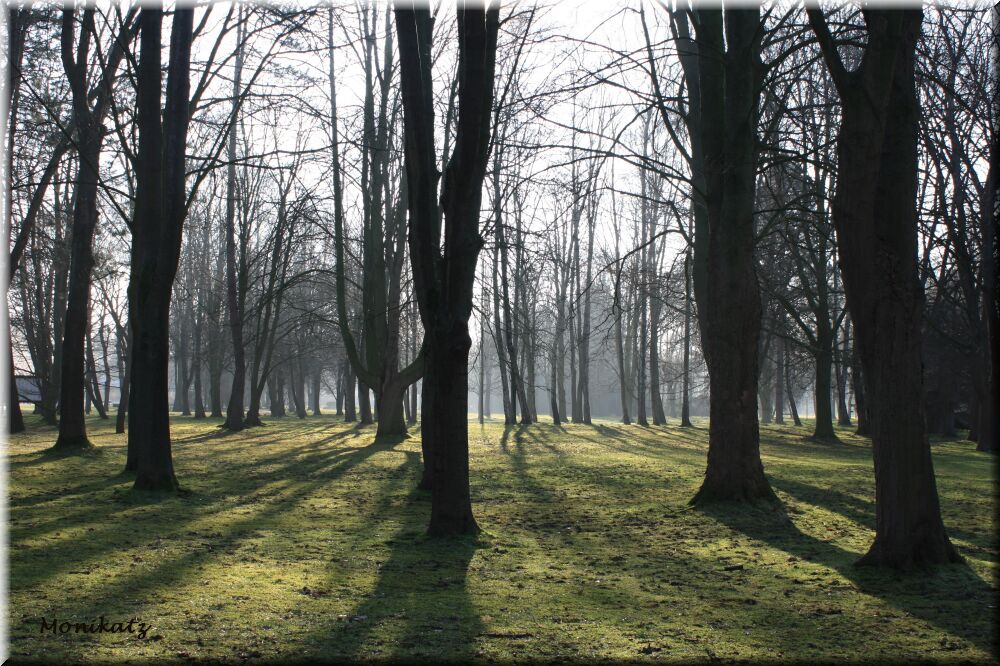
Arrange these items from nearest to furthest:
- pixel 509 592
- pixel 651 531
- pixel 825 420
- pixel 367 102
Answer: pixel 509 592
pixel 651 531
pixel 367 102
pixel 825 420

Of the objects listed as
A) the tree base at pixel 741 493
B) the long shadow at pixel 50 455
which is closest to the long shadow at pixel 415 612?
the tree base at pixel 741 493

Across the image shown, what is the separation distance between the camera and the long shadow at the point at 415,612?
14.6 feet

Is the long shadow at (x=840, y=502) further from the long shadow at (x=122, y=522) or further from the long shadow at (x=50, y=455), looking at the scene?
the long shadow at (x=50, y=455)

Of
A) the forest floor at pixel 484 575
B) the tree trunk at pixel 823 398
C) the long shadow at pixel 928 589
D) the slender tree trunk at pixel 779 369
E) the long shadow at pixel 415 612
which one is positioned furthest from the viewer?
the slender tree trunk at pixel 779 369

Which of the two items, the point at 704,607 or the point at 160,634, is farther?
the point at 704,607

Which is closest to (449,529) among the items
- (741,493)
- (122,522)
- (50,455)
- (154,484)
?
(122,522)

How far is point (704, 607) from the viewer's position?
5.60 meters

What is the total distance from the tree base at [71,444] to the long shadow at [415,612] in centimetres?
1054

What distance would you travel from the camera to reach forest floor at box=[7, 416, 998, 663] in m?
4.58

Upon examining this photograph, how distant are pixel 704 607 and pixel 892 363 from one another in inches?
99.4

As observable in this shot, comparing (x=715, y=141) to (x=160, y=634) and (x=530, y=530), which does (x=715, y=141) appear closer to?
(x=530, y=530)

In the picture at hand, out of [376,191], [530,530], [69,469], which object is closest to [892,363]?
[530,530]

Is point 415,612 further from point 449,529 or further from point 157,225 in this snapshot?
point 157,225

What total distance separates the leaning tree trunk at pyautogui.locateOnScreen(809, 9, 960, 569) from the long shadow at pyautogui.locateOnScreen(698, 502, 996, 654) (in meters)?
0.17
